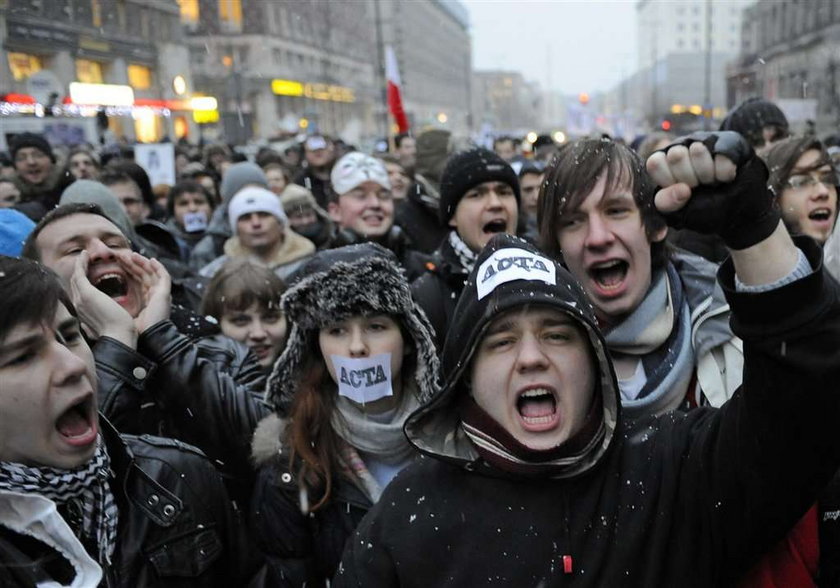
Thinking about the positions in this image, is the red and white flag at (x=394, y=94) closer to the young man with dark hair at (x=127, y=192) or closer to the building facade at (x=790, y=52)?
the young man with dark hair at (x=127, y=192)

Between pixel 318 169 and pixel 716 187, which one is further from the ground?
pixel 716 187

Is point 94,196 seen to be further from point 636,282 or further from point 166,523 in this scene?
point 636,282

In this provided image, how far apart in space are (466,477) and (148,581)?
0.89 m

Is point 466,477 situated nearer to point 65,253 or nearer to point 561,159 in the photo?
point 561,159

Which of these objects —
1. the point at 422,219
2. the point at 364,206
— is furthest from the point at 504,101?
the point at 364,206

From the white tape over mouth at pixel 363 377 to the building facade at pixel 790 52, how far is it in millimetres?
32761

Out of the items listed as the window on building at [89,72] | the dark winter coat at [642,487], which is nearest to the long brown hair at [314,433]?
the dark winter coat at [642,487]

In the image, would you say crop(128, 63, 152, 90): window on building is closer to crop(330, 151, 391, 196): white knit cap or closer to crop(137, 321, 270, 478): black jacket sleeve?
crop(330, 151, 391, 196): white knit cap

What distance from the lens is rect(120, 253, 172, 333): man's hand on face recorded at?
271cm

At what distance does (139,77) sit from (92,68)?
15.8 ft

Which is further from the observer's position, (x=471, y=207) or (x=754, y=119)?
(x=754, y=119)

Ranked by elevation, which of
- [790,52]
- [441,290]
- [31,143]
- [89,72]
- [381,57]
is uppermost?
[790,52]

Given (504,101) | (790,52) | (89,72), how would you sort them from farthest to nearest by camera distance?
(504,101), (790,52), (89,72)

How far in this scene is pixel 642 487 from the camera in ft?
5.38
